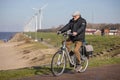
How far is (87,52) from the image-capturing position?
10.8 meters

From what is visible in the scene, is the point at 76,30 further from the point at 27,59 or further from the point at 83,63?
the point at 27,59

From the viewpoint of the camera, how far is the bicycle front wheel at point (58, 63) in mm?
9656

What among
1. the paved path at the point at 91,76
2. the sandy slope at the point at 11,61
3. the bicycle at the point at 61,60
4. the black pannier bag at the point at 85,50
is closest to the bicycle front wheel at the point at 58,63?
the bicycle at the point at 61,60

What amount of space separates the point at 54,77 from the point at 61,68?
0.52 meters

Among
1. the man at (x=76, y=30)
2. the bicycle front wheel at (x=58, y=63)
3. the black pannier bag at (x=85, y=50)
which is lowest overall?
the bicycle front wheel at (x=58, y=63)

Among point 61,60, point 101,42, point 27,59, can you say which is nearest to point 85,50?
point 61,60

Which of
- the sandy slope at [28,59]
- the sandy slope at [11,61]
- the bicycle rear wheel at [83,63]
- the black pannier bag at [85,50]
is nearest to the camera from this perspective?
the black pannier bag at [85,50]

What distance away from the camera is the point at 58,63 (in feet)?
32.2

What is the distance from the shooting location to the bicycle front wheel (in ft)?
31.7

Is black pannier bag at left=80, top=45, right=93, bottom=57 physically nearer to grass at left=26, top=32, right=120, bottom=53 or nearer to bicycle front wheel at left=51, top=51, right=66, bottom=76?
bicycle front wheel at left=51, top=51, right=66, bottom=76

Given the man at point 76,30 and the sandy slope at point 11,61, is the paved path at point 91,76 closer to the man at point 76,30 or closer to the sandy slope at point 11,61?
the man at point 76,30

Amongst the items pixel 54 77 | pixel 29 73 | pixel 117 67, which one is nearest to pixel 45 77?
pixel 54 77

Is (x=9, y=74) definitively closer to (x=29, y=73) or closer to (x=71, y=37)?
(x=29, y=73)

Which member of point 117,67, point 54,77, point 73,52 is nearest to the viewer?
point 54,77
